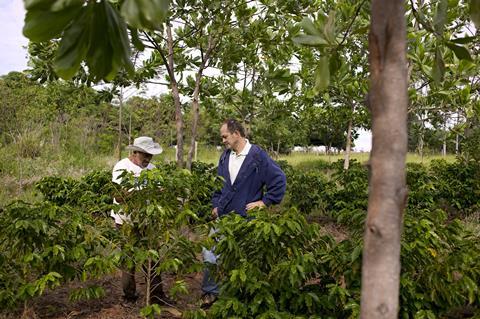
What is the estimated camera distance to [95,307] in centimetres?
443

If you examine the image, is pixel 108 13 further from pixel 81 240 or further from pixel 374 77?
pixel 81 240

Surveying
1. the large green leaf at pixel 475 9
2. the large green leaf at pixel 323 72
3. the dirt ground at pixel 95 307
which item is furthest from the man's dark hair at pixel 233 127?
the large green leaf at pixel 475 9

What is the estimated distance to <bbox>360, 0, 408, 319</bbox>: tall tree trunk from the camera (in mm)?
672

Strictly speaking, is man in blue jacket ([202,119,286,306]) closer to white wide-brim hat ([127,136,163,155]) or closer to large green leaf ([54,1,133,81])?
white wide-brim hat ([127,136,163,155])

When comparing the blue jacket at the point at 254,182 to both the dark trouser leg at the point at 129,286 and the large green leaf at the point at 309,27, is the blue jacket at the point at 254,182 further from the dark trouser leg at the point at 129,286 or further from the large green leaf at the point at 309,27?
the large green leaf at the point at 309,27

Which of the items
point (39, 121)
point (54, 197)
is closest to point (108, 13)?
point (54, 197)

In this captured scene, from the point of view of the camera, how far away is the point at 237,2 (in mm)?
5453

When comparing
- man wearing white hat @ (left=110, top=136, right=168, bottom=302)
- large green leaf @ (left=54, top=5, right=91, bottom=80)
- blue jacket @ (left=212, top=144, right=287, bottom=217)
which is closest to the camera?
large green leaf @ (left=54, top=5, right=91, bottom=80)

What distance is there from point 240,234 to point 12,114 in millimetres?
13524

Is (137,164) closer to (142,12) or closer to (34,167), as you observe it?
(142,12)

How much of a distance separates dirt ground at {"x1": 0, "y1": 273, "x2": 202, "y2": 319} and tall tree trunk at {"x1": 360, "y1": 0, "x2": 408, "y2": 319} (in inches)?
131

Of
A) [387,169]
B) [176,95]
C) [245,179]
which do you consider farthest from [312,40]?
[176,95]

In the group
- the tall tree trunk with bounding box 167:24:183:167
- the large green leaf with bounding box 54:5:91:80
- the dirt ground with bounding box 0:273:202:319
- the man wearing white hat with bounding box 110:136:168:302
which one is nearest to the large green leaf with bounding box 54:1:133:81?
the large green leaf with bounding box 54:5:91:80

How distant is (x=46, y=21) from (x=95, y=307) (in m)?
4.16
